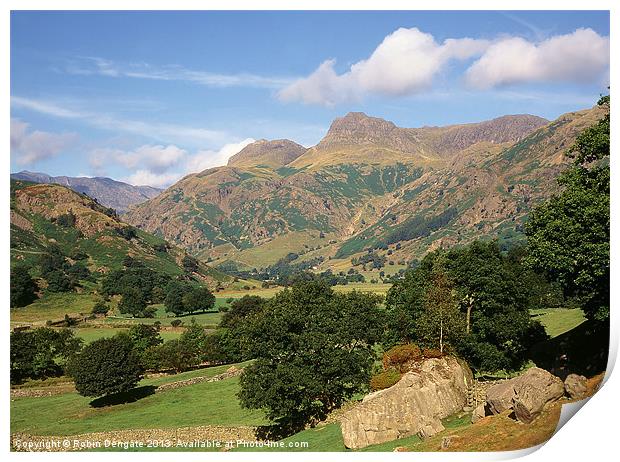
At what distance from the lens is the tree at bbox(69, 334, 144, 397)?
5634cm

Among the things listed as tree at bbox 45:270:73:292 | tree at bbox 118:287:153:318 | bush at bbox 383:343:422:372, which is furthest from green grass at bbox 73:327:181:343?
bush at bbox 383:343:422:372

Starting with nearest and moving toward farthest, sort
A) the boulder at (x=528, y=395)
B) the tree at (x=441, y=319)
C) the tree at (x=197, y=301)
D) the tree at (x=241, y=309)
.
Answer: the boulder at (x=528, y=395) → the tree at (x=441, y=319) → the tree at (x=241, y=309) → the tree at (x=197, y=301)

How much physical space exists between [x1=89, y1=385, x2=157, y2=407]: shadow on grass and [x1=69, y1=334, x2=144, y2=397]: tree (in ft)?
2.71

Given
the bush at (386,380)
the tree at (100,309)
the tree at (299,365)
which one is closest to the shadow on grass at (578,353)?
the bush at (386,380)

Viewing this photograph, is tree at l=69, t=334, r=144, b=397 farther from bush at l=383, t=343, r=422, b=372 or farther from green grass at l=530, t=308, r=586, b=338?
green grass at l=530, t=308, r=586, b=338

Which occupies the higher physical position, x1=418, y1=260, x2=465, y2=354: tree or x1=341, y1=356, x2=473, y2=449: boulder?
x1=418, y1=260, x2=465, y2=354: tree

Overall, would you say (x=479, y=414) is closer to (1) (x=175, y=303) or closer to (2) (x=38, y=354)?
(2) (x=38, y=354)

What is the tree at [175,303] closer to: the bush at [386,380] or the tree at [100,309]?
the tree at [100,309]

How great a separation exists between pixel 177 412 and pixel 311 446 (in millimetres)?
21995

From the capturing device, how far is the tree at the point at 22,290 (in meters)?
126

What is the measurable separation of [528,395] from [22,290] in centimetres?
13264

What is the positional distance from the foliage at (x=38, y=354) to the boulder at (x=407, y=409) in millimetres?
60130
